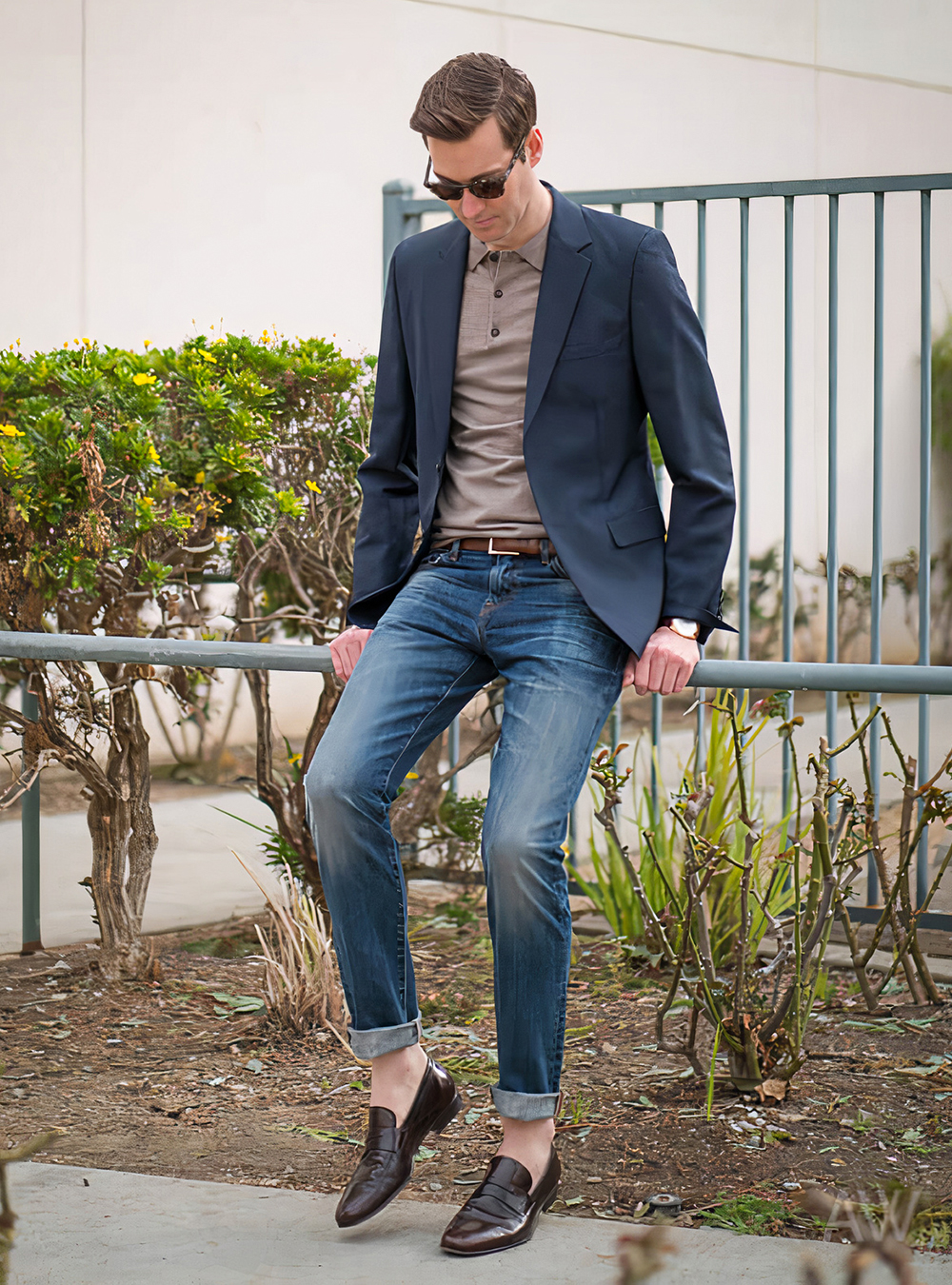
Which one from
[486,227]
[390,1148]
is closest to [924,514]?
[486,227]

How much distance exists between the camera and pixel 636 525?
2.30 meters

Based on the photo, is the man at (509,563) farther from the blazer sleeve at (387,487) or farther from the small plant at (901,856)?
the small plant at (901,856)

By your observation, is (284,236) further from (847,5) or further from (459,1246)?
(459,1246)

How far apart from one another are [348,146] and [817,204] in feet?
12.5

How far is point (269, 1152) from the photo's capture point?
261 cm

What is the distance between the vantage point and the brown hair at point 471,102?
82.7 inches

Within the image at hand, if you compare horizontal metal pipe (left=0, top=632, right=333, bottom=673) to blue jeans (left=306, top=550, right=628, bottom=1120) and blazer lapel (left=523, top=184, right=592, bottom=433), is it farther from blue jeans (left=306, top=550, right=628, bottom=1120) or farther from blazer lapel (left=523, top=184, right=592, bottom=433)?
blazer lapel (left=523, top=184, right=592, bottom=433)

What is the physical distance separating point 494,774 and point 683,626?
0.39 metres

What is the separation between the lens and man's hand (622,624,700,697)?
2125mm

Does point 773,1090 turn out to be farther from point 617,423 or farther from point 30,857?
point 30,857

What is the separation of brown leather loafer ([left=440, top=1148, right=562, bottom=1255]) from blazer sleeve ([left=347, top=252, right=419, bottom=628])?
3.09 ft

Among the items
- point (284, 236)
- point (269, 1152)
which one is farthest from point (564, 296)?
point (284, 236)

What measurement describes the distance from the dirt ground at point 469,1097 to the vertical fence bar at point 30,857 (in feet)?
0.45

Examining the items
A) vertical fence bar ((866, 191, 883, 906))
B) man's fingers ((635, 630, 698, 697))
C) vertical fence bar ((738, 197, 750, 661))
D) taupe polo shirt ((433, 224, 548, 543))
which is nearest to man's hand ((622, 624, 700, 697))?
man's fingers ((635, 630, 698, 697))
